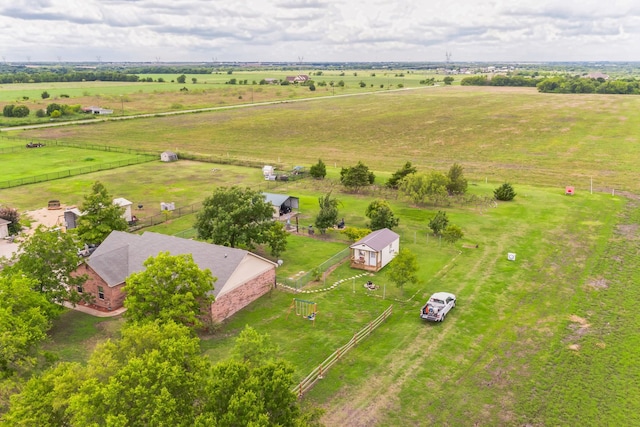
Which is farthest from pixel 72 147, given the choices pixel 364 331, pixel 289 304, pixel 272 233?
pixel 364 331

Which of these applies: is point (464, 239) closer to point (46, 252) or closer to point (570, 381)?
point (570, 381)

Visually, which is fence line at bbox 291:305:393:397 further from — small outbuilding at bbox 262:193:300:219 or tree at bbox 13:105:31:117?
tree at bbox 13:105:31:117

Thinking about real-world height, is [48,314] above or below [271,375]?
below

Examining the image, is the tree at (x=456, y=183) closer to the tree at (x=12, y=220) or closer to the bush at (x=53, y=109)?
the tree at (x=12, y=220)

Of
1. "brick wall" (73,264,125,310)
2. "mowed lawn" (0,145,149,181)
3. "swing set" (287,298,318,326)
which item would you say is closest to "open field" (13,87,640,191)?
"mowed lawn" (0,145,149,181)

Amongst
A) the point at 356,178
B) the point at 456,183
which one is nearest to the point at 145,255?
the point at 356,178

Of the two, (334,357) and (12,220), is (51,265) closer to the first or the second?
(334,357)

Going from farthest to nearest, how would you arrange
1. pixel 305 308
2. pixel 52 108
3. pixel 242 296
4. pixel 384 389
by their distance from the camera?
pixel 52 108 < pixel 242 296 < pixel 305 308 < pixel 384 389
